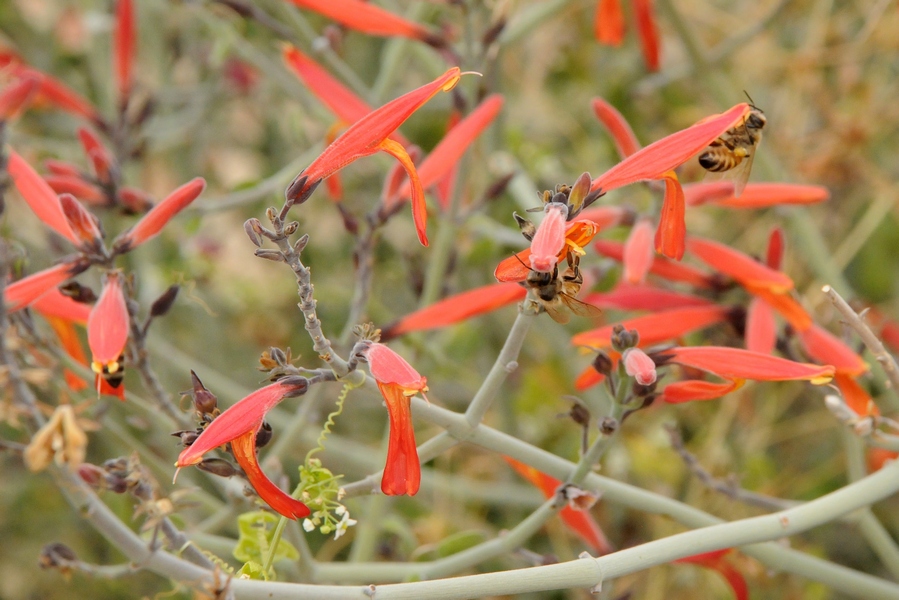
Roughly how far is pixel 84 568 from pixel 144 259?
89 cm

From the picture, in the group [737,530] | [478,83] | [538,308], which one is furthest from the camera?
[478,83]

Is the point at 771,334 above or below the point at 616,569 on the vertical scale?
above

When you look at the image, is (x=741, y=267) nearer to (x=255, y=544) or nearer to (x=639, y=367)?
(x=639, y=367)

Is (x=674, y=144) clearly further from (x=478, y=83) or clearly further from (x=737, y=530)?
(x=478, y=83)

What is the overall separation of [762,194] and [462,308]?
326 millimetres

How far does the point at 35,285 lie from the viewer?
2.54ft

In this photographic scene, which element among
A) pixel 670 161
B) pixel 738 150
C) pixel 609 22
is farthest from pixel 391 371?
pixel 609 22

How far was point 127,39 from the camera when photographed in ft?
4.64

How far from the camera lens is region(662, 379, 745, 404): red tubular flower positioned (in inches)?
27.7

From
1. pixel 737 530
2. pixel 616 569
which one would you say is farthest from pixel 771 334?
pixel 616 569

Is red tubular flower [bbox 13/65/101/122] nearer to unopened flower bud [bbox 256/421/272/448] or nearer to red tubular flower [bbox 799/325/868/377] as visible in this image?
unopened flower bud [bbox 256/421/272/448]

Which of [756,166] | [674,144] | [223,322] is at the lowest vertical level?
[674,144]

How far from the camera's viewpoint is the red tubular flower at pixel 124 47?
139 centimetres

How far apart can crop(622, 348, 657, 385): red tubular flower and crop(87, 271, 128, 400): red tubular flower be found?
1.25ft
